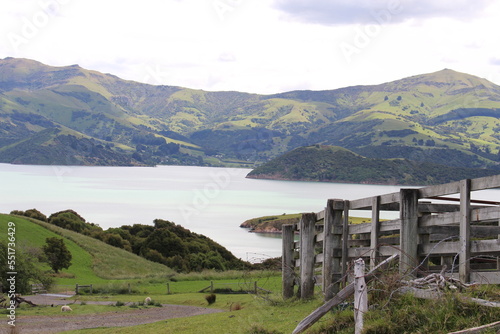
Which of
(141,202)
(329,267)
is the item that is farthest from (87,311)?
(141,202)

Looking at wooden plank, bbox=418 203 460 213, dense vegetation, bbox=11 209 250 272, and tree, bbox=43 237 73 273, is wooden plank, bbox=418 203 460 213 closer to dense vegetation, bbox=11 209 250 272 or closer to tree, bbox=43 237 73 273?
tree, bbox=43 237 73 273

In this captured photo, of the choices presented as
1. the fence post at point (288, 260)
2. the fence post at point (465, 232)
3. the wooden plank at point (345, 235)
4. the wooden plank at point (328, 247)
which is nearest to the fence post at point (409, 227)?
the fence post at point (465, 232)

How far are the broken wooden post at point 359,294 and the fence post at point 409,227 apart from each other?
171 cm

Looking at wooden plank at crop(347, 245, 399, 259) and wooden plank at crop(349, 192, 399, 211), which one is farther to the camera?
wooden plank at crop(347, 245, 399, 259)

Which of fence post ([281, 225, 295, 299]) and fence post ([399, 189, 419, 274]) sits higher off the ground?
fence post ([399, 189, 419, 274])

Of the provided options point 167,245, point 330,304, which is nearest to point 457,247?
point 330,304

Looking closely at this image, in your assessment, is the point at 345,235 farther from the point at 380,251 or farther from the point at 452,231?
the point at 452,231

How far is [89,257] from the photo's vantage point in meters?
54.8

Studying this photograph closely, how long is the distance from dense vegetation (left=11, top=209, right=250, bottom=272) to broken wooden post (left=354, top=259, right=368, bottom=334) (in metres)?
49.1

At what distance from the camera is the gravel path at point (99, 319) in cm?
2039

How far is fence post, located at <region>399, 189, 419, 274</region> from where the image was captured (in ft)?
32.5

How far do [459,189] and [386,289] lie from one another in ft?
6.01

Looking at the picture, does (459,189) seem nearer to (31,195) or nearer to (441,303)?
(441,303)

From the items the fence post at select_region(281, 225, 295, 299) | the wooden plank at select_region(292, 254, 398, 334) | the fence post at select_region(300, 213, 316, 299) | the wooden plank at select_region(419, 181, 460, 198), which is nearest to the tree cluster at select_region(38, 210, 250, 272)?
the fence post at select_region(281, 225, 295, 299)
